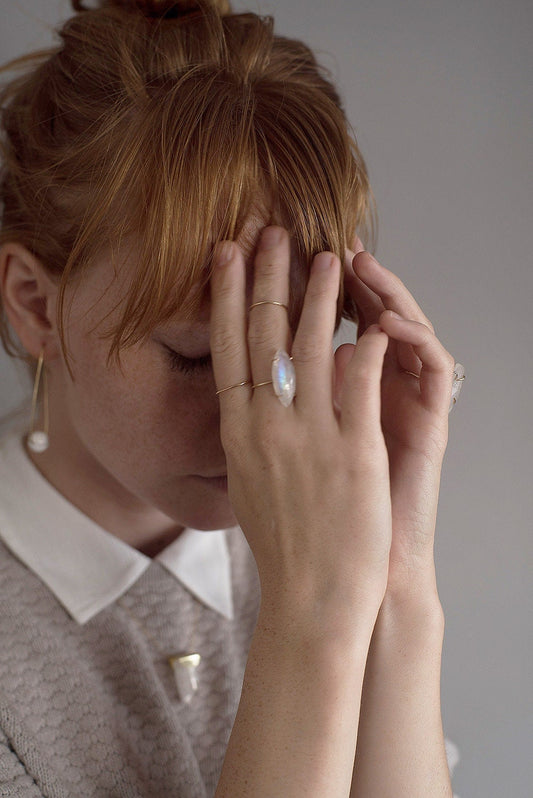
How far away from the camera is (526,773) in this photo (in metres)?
1.44

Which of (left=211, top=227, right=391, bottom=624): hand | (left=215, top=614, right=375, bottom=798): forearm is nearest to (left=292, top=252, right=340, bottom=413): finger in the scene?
(left=211, top=227, right=391, bottom=624): hand

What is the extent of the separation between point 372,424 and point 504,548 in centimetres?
69

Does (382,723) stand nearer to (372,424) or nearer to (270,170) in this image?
(372,424)

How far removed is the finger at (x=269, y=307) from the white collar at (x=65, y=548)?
44 centimetres

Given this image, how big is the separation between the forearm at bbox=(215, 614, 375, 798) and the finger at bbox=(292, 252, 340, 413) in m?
0.25

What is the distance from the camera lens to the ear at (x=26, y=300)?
1050mm

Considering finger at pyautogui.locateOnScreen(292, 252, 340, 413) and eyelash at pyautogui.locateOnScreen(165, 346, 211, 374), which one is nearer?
finger at pyautogui.locateOnScreen(292, 252, 340, 413)

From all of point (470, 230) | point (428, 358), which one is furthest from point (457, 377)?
point (470, 230)

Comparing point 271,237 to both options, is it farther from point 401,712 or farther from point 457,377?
point 401,712

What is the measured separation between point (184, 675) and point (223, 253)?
2.10 feet

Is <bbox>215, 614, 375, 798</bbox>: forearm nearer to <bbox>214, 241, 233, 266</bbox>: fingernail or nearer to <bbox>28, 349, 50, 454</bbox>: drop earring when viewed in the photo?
<bbox>214, 241, 233, 266</bbox>: fingernail

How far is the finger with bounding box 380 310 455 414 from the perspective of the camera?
891mm

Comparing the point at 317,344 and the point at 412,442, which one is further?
the point at 412,442

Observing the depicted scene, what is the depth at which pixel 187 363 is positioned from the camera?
3.16ft
